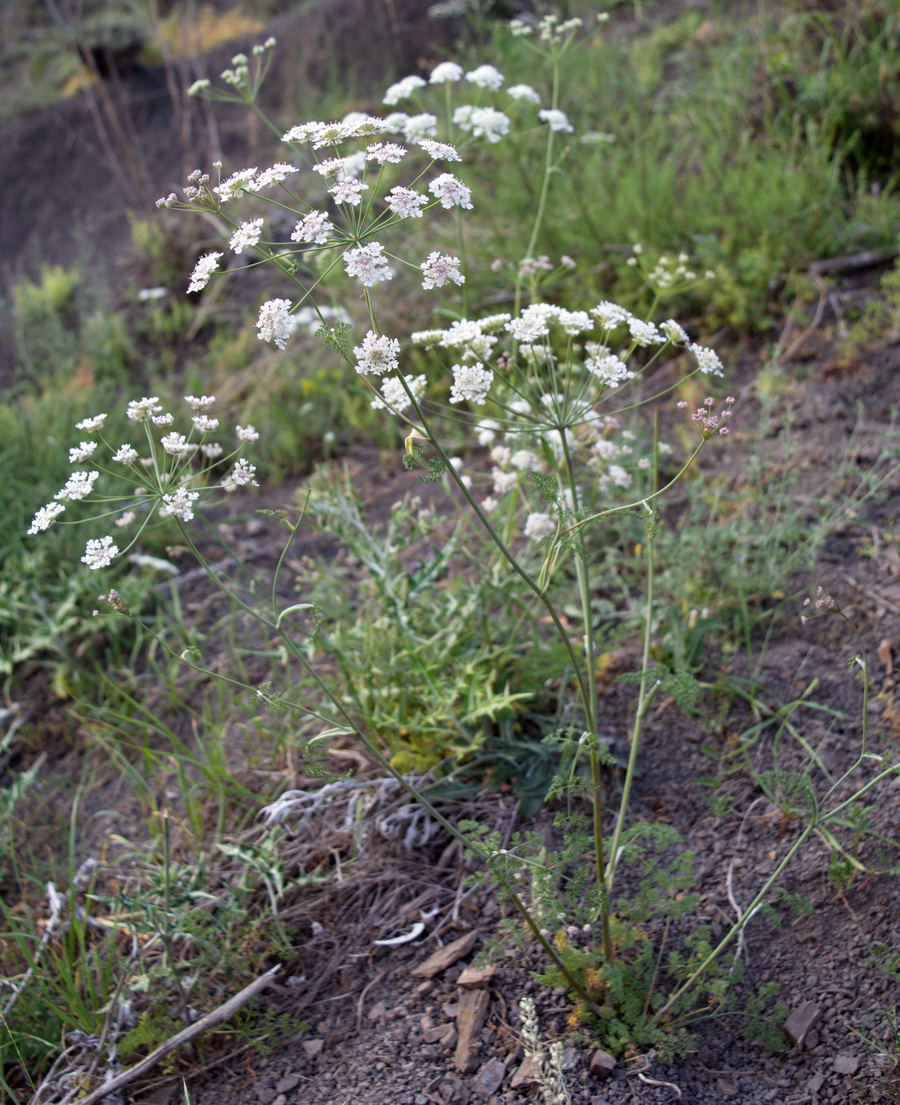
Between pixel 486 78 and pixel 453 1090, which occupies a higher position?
pixel 486 78

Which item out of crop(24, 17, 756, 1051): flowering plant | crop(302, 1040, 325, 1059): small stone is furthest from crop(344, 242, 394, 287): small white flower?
crop(302, 1040, 325, 1059): small stone

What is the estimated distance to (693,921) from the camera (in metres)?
1.77

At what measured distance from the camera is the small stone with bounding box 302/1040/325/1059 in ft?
5.60

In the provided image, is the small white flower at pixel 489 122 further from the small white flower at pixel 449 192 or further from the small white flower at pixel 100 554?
the small white flower at pixel 100 554

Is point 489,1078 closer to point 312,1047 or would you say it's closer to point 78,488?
point 312,1047

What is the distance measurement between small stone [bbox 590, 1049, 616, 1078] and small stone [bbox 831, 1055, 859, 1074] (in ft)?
1.25

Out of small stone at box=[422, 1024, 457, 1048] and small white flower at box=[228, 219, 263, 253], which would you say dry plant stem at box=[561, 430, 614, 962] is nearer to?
small stone at box=[422, 1024, 457, 1048]

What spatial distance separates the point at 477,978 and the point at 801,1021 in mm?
594

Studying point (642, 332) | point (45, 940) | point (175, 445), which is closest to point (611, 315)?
point (642, 332)

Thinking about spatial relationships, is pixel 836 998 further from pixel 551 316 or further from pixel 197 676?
pixel 197 676

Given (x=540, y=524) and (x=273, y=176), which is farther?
(x=540, y=524)

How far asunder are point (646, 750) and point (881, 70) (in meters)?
3.25

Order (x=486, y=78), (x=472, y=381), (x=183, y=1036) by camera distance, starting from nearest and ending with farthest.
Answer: (x=472, y=381)
(x=183, y=1036)
(x=486, y=78)

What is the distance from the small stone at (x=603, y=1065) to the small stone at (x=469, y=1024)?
0.23m
